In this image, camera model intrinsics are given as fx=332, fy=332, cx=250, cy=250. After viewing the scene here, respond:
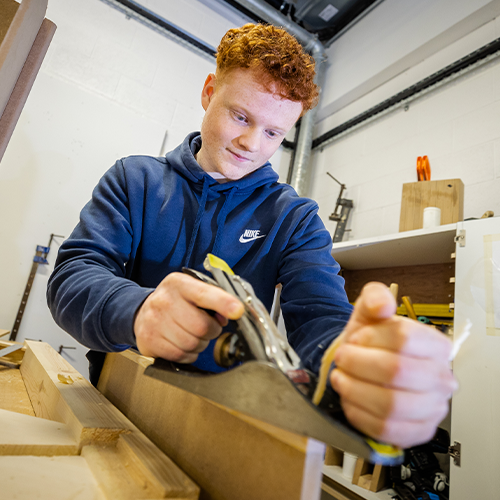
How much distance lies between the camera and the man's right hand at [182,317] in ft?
1.20

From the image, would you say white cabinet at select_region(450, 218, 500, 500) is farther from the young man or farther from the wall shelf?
the young man

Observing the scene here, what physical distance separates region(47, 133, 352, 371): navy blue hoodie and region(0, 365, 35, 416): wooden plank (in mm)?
213

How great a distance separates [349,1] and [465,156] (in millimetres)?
1797

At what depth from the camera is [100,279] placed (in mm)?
534

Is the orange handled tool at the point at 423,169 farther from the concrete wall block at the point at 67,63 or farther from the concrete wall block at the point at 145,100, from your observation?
the concrete wall block at the point at 67,63

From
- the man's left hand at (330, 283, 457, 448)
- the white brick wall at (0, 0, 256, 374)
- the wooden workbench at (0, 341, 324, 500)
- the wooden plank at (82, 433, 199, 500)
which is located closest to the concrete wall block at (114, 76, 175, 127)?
the white brick wall at (0, 0, 256, 374)

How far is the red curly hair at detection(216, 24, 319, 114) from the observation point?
72 centimetres

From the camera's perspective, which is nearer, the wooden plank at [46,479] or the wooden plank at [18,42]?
the wooden plank at [46,479]

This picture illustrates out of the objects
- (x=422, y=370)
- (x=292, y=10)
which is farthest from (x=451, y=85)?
(x=422, y=370)

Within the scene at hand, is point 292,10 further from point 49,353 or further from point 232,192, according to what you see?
point 49,353

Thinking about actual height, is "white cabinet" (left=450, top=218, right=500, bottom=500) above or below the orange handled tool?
below

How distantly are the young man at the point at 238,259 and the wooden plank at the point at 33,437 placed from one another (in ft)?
0.40

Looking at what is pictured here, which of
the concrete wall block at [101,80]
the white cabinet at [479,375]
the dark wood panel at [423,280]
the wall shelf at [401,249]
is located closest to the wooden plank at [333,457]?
the white cabinet at [479,375]

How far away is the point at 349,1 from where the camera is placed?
8.86 ft
